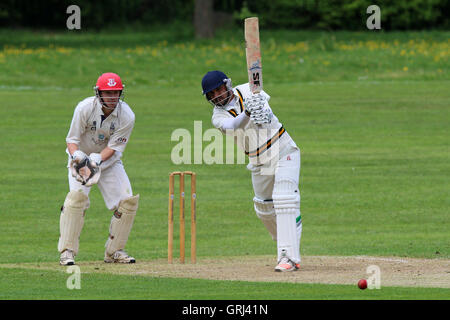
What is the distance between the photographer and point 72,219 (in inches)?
403

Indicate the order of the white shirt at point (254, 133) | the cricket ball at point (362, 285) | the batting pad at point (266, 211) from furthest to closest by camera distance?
1. the batting pad at point (266, 211)
2. the white shirt at point (254, 133)
3. the cricket ball at point (362, 285)

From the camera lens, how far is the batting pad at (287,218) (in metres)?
9.43

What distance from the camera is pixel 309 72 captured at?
31547 millimetres

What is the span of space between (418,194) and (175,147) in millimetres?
6700

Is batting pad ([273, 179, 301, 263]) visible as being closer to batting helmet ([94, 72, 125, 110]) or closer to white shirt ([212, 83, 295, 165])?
white shirt ([212, 83, 295, 165])

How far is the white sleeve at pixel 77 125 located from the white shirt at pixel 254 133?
1.40 metres

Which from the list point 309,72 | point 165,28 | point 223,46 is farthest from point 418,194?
point 165,28

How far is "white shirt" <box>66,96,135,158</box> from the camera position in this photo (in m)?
10.3

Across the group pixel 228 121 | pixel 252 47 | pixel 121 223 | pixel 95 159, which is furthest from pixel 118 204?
pixel 252 47

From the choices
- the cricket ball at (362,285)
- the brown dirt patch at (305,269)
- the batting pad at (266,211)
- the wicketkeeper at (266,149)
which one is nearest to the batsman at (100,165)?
the brown dirt patch at (305,269)

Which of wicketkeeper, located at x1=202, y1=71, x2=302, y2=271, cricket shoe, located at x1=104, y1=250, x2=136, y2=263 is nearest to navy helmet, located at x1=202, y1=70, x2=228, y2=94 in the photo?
wicketkeeper, located at x1=202, y1=71, x2=302, y2=271

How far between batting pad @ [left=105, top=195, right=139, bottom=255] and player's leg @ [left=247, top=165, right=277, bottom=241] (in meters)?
1.33

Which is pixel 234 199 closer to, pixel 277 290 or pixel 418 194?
pixel 418 194

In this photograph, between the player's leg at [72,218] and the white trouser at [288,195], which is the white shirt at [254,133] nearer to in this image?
the white trouser at [288,195]
